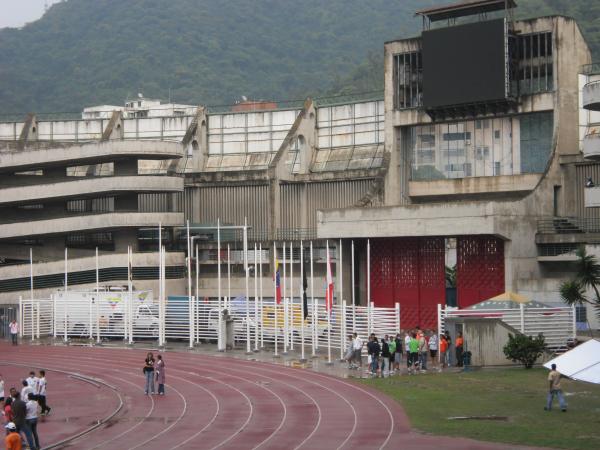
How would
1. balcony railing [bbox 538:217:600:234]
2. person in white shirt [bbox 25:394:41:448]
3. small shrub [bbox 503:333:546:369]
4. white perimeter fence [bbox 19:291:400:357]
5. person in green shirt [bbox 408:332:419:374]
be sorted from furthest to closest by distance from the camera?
balcony railing [bbox 538:217:600:234]
white perimeter fence [bbox 19:291:400:357]
person in green shirt [bbox 408:332:419:374]
small shrub [bbox 503:333:546:369]
person in white shirt [bbox 25:394:41:448]

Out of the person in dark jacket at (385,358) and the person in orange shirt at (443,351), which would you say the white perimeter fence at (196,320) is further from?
the person in dark jacket at (385,358)

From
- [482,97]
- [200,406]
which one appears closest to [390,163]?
[482,97]

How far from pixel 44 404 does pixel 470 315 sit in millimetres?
19728

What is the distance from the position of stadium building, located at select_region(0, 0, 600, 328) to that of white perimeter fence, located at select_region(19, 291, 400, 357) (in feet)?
7.23

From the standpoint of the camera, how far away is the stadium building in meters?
61.1

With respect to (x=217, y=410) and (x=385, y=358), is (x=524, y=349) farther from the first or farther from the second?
(x=217, y=410)

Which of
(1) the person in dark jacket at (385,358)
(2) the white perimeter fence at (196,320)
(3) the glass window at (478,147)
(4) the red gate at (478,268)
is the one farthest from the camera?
(3) the glass window at (478,147)

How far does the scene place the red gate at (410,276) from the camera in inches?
2477

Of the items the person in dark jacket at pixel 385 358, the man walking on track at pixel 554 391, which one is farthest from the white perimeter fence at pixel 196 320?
the man walking on track at pixel 554 391

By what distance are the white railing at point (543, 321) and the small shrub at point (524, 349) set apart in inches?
110

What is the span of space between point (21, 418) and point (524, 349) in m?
22.1

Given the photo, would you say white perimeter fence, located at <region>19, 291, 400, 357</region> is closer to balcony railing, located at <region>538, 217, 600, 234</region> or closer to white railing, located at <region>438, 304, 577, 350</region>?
white railing, located at <region>438, 304, 577, 350</region>

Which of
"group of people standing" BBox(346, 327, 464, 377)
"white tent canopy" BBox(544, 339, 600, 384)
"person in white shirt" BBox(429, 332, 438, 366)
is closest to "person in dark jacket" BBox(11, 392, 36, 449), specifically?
"white tent canopy" BBox(544, 339, 600, 384)

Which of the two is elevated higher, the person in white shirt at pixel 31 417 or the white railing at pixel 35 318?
the white railing at pixel 35 318
